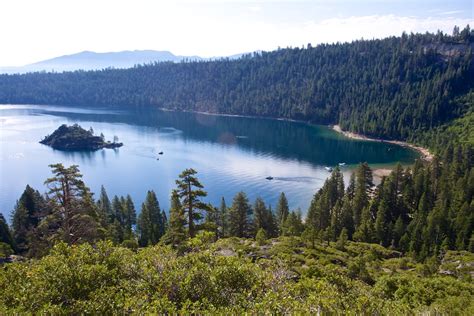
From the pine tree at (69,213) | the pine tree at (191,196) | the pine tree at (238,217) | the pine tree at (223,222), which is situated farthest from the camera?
the pine tree at (223,222)

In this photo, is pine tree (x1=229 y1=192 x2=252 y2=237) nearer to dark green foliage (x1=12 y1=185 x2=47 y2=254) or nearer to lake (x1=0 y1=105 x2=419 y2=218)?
lake (x1=0 y1=105 x2=419 y2=218)

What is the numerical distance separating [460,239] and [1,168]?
169 m

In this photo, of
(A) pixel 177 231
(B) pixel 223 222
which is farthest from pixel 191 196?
(B) pixel 223 222

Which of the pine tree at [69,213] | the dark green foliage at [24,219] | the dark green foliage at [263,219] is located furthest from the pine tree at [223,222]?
the pine tree at [69,213]

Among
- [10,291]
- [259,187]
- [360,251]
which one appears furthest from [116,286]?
[259,187]

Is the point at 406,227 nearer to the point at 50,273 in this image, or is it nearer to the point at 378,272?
the point at 378,272

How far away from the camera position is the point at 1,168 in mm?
157625

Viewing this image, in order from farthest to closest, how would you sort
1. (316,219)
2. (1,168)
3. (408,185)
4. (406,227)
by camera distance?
(1,168), (408,185), (316,219), (406,227)

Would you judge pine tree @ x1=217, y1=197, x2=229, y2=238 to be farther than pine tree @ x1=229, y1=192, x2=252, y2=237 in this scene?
Yes

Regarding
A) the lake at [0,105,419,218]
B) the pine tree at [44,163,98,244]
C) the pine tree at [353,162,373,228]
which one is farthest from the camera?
the lake at [0,105,419,218]

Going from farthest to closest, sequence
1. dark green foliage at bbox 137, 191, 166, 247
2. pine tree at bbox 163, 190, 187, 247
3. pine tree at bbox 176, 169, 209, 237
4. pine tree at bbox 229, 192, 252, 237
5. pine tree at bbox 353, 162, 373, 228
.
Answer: dark green foliage at bbox 137, 191, 166, 247
pine tree at bbox 353, 162, 373, 228
pine tree at bbox 229, 192, 252, 237
pine tree at bbox 176, 169, 209, 237
pine tree at bbox 163, 190, 187, 247

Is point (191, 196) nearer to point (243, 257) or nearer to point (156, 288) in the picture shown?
point (243, 257)

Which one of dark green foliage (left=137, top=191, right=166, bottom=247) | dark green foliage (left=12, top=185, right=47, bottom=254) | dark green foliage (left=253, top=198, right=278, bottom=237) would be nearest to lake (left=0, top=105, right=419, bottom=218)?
dark green foliage (left=137, top=191, right=166, bottom=247)

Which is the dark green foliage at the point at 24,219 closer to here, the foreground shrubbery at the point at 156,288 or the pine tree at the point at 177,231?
the pine tree at the point at 177,231
